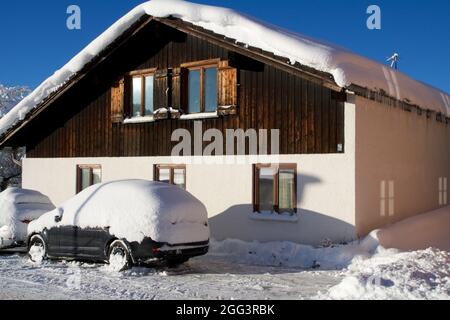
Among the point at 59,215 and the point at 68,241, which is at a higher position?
the point at 59,215

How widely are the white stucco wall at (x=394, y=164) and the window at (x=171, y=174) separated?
526cm

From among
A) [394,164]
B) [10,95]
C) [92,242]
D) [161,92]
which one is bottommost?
[92,242]

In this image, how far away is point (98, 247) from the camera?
11.7 metres

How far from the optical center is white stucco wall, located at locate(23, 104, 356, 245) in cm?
1325

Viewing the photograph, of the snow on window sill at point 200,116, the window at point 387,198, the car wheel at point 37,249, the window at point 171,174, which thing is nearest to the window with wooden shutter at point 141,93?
the snow on window sill at point 200,116

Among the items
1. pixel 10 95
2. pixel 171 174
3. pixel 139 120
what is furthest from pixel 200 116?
pixel 10 95

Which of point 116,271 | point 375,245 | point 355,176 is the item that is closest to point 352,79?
point 355,176

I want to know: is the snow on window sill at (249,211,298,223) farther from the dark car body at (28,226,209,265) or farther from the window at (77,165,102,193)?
the window at (77,165,102,193)

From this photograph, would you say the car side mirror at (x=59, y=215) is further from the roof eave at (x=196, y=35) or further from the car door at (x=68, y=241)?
the roof eave at (x=196, y=35)

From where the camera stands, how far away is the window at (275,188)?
14.3 meters

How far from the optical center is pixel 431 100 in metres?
18.3

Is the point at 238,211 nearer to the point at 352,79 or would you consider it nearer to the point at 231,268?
the point at 231,268

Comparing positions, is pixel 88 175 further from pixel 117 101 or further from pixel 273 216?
pixel 273 216

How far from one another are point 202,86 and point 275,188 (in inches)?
148
